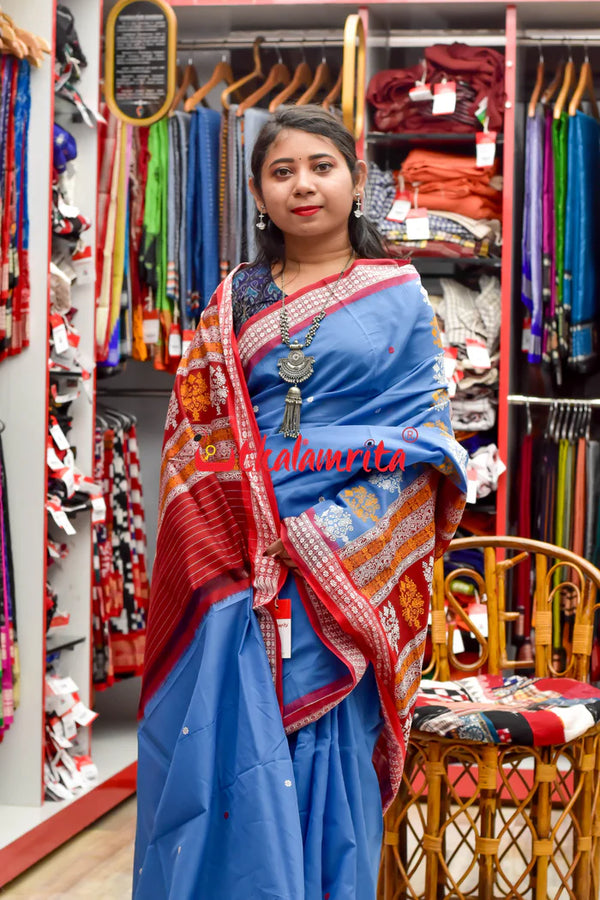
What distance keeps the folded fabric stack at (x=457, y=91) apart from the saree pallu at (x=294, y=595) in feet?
6.42

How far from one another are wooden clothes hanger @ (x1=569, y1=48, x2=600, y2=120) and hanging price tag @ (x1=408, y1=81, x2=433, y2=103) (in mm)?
456

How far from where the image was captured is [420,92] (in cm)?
374

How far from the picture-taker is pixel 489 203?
383cm

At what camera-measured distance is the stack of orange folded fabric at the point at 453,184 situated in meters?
3.80

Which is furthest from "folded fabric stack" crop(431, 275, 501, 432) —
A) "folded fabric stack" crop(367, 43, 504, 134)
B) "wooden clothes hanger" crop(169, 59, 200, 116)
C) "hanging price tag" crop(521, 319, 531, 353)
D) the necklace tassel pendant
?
the necklace tassel pendant

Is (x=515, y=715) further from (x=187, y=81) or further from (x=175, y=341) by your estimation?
(x=187, y=81)

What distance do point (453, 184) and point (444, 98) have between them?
0.27m

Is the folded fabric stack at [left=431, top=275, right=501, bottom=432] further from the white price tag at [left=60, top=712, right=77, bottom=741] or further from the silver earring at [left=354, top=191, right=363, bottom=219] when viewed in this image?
the silver earring at [left=354, top=191, right=363, bottom=219]

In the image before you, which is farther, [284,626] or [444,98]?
[444,98]

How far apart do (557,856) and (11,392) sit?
6.13 feet

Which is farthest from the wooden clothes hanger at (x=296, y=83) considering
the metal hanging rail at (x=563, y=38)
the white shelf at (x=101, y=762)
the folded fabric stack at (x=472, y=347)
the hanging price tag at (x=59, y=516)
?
the white shelf at (x=101, y=762)

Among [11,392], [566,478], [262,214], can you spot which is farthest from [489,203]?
[262,214]

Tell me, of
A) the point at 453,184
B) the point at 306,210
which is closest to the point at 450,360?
the point at 453,184

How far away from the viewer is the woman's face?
6.33 ft
